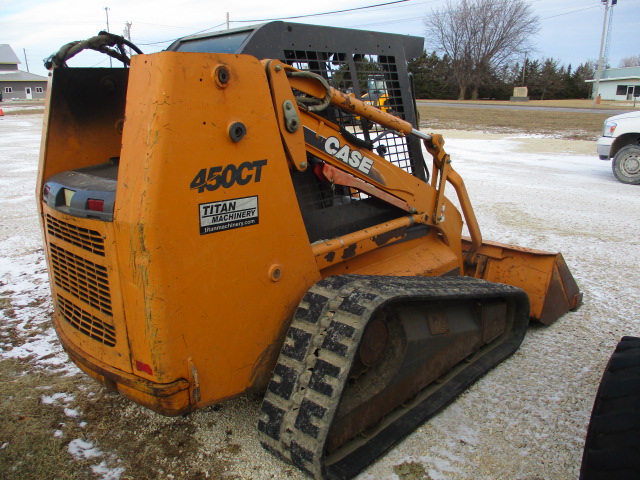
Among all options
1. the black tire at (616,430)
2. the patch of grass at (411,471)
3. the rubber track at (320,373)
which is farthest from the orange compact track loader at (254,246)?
the black tire at (616,430)

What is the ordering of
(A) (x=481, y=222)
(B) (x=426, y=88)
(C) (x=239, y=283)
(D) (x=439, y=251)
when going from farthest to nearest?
(B) (x=426, y=88) → (A) (x=481, y=222) → (D) (x=439, y=251) → (C) (x=239, y=283)

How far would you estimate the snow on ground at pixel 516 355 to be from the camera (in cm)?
259

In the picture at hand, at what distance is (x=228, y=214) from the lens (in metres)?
2.27

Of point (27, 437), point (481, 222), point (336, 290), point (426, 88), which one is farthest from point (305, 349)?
point (426, 88)

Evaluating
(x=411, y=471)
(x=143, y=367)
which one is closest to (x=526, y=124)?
(x=411, y=471)

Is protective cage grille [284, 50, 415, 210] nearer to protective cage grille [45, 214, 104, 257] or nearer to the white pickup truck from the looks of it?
protective cage grille [45, 214, 104, 257]

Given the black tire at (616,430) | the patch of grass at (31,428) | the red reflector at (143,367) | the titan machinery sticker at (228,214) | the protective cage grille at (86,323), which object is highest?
the titan machinery sticker at (228,214)

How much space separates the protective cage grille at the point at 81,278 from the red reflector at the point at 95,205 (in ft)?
0.82

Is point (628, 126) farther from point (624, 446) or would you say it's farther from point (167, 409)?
point (167, 409)

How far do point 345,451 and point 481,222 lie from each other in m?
5.00

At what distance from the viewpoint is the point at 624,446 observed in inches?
76.4

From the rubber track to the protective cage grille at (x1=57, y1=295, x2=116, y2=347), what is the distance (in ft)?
2.45

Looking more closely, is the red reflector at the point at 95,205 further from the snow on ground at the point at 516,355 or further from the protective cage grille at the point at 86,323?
the snow on ground at the point at 516,355

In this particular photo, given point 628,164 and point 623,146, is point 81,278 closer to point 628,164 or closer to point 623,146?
point 628,164
